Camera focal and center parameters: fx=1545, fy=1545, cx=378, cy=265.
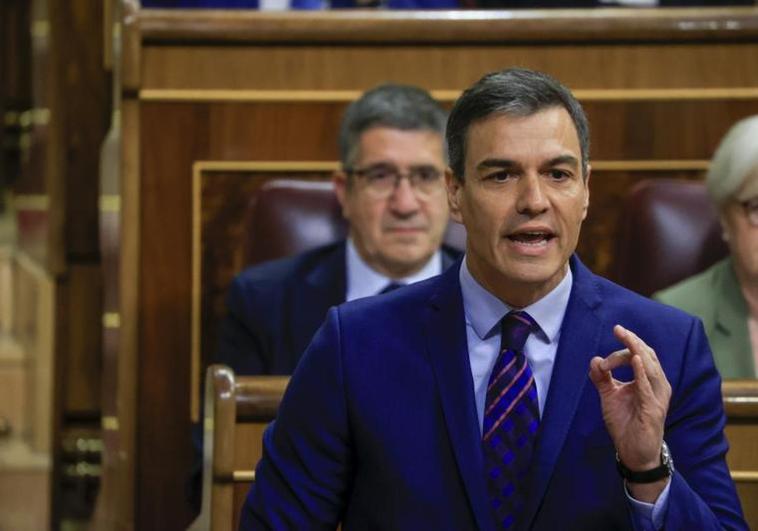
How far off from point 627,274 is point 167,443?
54 cm

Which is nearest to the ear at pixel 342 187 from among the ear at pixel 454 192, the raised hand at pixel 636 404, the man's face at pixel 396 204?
the man's face at pixel 396 204

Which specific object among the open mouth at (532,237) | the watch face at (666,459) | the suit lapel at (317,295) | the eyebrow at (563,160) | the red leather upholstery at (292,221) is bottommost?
the suit lapel at (317,295)

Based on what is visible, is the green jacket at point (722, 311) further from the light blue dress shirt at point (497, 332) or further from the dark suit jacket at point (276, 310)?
the light blue dress shirt at point (497, 332)

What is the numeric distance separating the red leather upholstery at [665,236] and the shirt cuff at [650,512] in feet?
2.75

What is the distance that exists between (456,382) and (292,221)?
0.81m

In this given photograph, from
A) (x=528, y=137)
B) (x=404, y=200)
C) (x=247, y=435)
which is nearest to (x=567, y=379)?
(x=528, y=137)

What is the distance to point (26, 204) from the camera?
2475 mm

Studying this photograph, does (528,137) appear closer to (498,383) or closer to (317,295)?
(498,383)

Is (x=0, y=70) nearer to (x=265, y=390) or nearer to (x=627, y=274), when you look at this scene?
(x=627, y=274)

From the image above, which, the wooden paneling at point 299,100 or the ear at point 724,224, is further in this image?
the wooden paneling at point 299,100

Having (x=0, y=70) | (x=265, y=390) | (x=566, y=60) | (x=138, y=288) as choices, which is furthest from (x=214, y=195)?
(x=0, y=70)

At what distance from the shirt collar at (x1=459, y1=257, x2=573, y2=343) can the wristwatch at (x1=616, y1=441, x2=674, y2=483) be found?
0.37 ft

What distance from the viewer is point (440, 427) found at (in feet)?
3.05

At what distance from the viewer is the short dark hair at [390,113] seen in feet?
5.27
